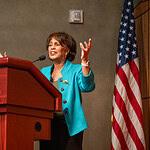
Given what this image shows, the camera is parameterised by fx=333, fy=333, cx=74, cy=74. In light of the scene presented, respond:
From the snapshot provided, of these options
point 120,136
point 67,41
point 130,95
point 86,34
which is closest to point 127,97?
point 130,95

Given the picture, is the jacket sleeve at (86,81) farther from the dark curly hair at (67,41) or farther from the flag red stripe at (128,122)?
the flag red stripe at (128,122)

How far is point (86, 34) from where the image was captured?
4324 millimetres

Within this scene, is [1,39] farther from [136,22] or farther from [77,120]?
[77,120]

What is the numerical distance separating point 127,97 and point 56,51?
152cm

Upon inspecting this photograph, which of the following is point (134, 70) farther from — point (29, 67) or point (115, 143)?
point (29, 67)

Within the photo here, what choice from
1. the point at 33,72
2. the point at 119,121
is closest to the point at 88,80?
the point at 33,72

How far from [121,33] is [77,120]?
204 cm

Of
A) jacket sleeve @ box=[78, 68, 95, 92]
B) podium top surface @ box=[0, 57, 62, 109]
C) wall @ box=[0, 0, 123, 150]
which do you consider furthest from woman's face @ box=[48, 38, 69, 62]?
wall @ box=[0, 0, 123, 150]

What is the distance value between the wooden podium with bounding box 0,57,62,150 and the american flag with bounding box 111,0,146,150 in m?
2.24

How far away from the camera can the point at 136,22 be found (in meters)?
4.36

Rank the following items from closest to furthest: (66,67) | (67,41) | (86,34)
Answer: (66,67), (67,41), (86,34)

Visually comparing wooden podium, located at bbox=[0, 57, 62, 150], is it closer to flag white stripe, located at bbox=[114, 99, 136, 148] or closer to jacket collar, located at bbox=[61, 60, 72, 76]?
jacket collar, located at bbox=[61, 60, 72, 76]

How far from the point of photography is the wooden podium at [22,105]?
56.7 inches

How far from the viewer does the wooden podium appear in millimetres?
1440
